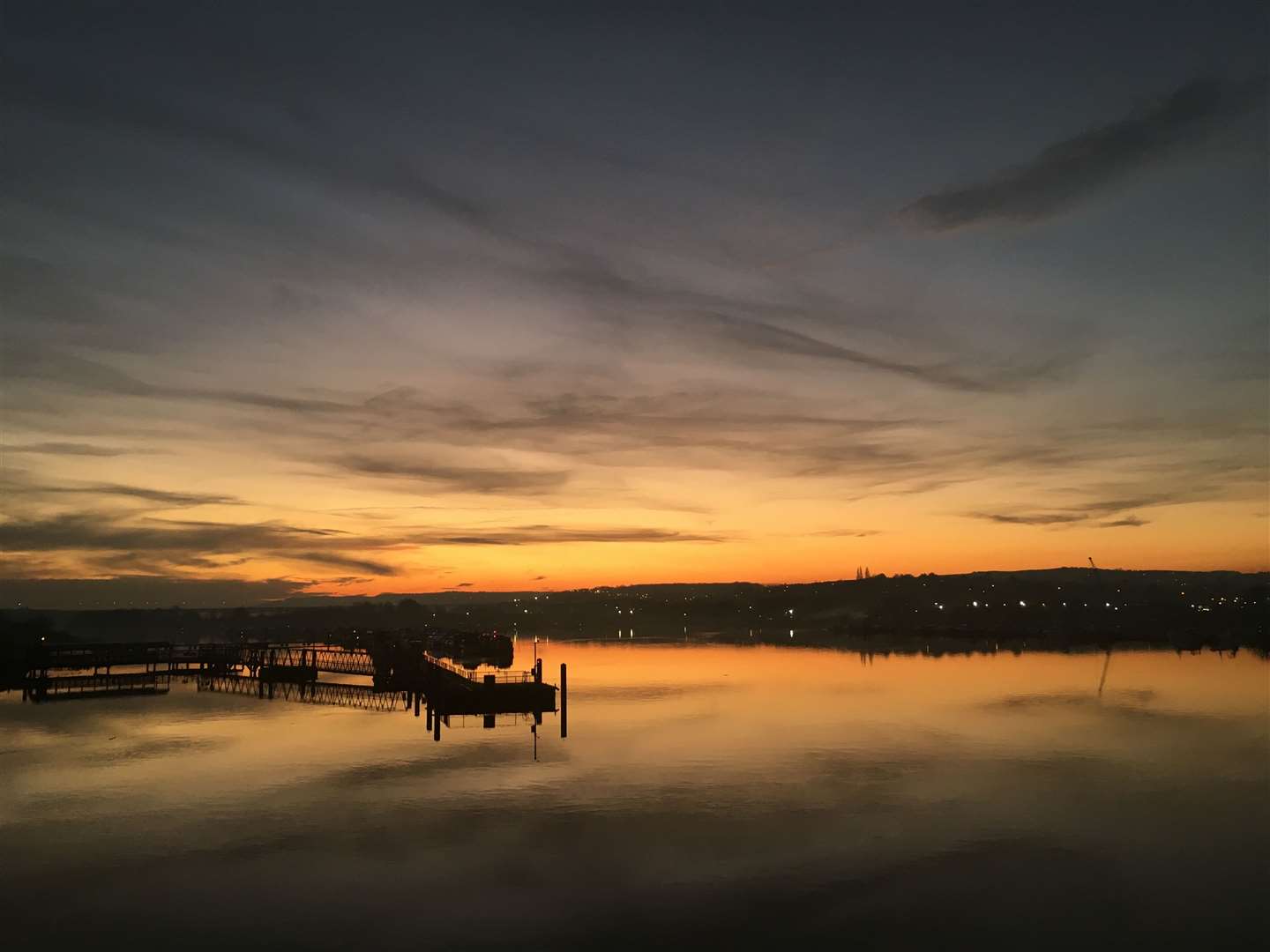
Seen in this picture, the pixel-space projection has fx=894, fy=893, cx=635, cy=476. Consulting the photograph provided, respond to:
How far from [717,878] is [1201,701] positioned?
7999 centimetres

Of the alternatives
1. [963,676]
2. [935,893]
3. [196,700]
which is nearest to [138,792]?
[935,893]

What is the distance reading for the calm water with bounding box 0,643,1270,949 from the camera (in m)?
29.6

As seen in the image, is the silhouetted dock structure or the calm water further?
the silhouetted dock structure

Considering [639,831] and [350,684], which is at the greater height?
[350,684]

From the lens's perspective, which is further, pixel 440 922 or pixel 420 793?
pixel 420 793

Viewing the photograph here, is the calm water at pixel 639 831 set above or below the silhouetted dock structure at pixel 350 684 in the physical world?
below

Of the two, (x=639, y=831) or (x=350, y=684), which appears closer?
(x=639, y=831)

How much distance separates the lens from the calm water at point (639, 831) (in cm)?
2959

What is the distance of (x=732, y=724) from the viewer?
75.9m

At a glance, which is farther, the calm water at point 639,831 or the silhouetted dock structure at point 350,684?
the silhouetted dock structure at point 350,684

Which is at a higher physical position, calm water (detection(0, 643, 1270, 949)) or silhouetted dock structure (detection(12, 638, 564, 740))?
silhouetted dock structure (detection(12, 638, 564, 740))

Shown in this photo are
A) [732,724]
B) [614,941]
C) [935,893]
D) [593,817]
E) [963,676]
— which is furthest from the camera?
[963,676]

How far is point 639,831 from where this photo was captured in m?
40.2

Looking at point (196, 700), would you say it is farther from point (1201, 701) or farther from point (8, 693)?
point (1201, 701)
